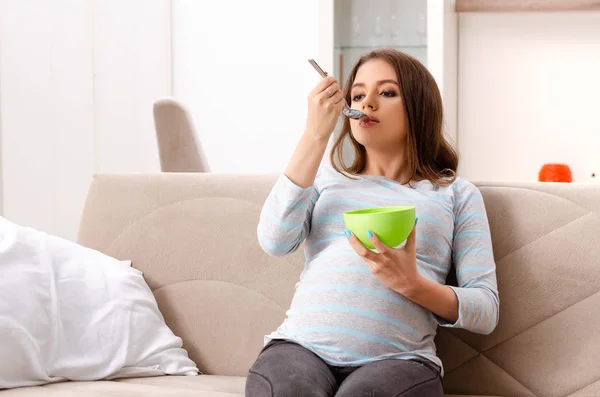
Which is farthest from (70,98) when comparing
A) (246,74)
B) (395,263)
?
(395,263)

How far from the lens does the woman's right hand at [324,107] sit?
1.56 metres

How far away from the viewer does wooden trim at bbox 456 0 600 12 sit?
3740 mm

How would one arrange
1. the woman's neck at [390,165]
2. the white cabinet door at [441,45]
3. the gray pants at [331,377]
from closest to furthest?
the gray pants at [331,377]
the woman's neck at [390,165]
the white cabinet door at [441,45]

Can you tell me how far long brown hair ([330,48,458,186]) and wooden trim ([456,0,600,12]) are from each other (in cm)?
218

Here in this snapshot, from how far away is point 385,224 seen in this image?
1.35 m

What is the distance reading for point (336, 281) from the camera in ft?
5.01

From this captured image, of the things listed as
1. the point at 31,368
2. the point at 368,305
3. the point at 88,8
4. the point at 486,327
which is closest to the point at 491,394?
the point at 486,327

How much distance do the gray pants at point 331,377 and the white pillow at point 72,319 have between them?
39cm

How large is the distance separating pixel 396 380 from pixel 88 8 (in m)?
2.95

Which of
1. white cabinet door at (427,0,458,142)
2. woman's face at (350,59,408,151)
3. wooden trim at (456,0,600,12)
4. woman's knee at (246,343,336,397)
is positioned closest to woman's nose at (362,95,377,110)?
woman's face at (350,59,408,151)

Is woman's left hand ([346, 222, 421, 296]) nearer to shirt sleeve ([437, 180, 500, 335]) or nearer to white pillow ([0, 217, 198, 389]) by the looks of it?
shirt sleeve ([437, 180, 500, 335])

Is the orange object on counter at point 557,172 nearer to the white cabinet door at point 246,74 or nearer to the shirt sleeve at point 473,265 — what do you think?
the white cabinet door at point 246,74

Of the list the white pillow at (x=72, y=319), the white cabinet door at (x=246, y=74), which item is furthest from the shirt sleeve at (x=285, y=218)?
the white cabinet door at (x=246, y=74)

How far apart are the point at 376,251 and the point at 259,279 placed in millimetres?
459
